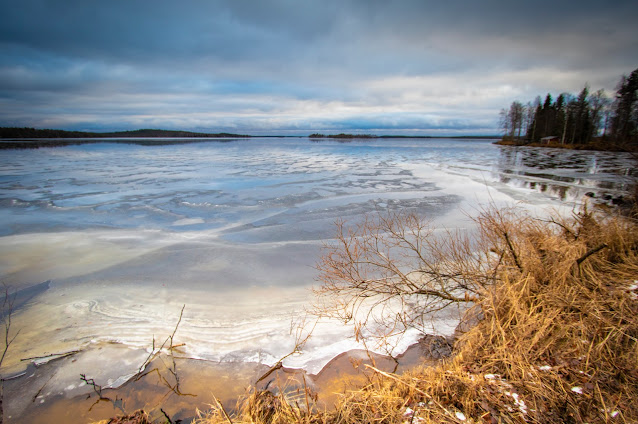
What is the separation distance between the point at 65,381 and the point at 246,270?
11.3 ft

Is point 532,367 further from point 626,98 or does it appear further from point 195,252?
point 626,98

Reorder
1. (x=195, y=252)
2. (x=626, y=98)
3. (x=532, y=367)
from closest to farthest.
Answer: (x=532, y=367), (x=195, y=252), (x=626, y=98)

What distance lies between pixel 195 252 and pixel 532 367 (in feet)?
22.9

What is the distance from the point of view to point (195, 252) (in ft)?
24.2

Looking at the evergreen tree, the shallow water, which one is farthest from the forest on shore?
the shallow water

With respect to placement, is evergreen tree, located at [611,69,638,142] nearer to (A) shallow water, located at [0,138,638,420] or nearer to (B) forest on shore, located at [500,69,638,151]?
(B) forest on shore, located at [500,69,638,151]

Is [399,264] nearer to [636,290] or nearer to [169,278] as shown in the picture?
[636,290]

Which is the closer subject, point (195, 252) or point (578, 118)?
point (195, 252)

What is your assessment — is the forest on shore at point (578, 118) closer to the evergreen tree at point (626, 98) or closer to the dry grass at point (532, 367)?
the evergreen tree at point (626, 98)

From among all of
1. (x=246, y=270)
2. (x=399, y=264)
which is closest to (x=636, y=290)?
(x=399, y=264)

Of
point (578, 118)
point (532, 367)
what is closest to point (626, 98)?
point (578, 118)

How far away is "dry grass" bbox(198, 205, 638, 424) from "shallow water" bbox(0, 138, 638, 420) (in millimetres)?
1017

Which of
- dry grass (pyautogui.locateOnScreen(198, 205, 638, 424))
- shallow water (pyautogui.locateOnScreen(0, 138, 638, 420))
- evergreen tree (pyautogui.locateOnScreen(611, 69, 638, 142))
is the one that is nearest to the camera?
dry grass (pyautogui.locateOnScreen(198, 205, 638, 424))

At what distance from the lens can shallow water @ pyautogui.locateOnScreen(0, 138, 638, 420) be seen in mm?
4262
